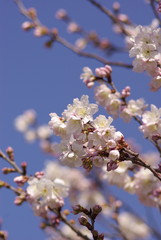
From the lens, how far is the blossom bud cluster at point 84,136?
1.96 meters

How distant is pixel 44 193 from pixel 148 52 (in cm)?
134

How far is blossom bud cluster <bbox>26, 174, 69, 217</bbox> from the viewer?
2.86 metres

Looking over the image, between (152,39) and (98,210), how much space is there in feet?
3.24

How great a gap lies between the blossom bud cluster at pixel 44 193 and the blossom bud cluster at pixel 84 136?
821 mm

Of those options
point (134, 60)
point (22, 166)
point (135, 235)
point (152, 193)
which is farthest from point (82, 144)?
point (135, 235)

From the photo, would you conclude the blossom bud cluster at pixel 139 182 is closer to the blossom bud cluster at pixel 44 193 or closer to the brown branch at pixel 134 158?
the blossom bud cluster at pixel 44 193

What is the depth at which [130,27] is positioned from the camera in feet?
15.6

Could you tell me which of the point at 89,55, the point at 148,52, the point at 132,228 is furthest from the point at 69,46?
the point at 132,228

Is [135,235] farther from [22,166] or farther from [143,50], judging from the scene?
[143,50]

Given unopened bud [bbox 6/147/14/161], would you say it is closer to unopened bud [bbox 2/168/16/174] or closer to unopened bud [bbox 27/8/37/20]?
unopened bud [bbox 2/168/16/174]

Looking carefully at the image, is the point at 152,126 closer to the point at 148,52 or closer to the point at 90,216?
the point at 148,52

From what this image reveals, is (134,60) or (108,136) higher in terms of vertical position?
(134,60)

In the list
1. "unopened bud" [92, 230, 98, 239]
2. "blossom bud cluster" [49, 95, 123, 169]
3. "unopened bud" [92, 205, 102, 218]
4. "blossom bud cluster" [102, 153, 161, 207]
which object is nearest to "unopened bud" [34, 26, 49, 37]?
"blossom bud cluster" [102, 153, 161, 207]

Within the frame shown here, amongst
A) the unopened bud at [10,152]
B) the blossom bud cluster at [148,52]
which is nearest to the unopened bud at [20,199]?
the unopened bud at [10,152]
